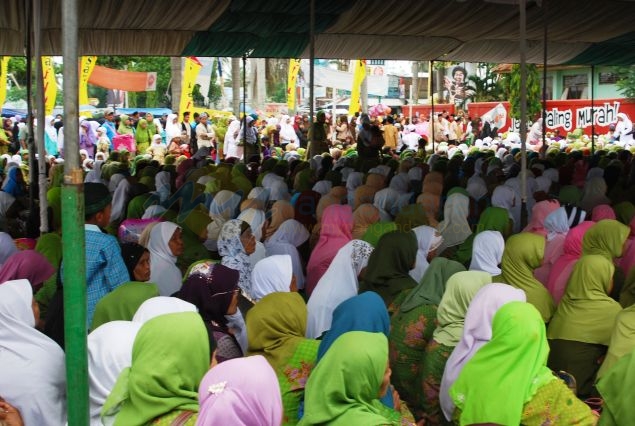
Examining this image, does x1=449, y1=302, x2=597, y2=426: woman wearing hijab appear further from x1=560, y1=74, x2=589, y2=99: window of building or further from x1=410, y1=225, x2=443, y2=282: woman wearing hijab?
x1=560, y1=74, x2=589, y2=99: window of building

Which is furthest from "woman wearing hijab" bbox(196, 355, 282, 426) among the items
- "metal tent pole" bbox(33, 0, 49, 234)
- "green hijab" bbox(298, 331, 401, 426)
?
"metal tent pole" bbox(33, 0, 49, 234)

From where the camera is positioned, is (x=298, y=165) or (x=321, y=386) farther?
(x=298, y=165)

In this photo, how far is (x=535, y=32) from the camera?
521 inches

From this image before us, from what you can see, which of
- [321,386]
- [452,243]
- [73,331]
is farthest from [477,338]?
[452,243]

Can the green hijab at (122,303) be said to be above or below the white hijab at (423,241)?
below

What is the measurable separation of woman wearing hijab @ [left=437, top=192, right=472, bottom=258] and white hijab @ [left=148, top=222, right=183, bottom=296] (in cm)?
206

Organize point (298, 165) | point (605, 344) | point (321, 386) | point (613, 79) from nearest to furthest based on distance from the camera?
point (321, 386) → point (605, 344) → point (298, 165) → point (613, 79)

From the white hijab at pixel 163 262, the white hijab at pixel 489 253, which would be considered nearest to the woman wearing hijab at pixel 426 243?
the white hijab at pixel 489 253

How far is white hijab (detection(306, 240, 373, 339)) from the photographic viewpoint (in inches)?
174

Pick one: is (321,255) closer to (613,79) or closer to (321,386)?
(321,386)

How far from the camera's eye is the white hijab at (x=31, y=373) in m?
3.11

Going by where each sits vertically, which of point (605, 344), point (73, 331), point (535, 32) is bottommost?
point (605, 344)

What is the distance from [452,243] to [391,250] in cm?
193

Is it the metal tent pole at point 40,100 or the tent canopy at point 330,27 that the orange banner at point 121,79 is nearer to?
the tent canopy at point 330,27
